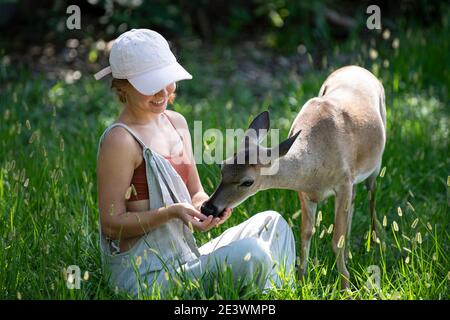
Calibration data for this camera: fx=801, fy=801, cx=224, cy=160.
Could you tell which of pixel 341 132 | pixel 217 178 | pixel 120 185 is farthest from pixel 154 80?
pixel 217 178

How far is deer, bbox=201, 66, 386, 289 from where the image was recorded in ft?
12.3

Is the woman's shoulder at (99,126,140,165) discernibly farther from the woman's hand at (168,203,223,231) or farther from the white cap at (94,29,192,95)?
the woman's hand at (168,203,223,231)

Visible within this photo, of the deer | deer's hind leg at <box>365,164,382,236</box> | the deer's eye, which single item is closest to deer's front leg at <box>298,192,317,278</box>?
the deer

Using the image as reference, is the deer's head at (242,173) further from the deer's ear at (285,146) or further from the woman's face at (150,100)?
the woman's face at (150,100)

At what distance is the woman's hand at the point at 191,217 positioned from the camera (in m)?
3.60

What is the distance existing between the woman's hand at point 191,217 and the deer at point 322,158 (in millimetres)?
62

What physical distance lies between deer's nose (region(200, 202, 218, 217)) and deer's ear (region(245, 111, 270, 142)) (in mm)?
412

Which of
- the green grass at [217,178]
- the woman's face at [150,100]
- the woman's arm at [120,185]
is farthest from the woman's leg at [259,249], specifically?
the woman's face at [150,100]

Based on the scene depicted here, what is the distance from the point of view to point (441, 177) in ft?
18.5
